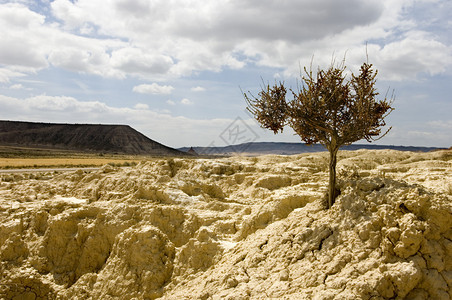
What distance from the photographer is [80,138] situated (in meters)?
102

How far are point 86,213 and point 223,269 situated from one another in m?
5.05

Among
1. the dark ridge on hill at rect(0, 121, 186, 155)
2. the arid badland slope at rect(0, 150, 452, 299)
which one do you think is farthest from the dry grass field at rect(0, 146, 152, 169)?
the dark ridge on hill at rect(0, 121, 186, 155)

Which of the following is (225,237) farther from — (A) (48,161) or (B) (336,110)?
(A) (48,161)

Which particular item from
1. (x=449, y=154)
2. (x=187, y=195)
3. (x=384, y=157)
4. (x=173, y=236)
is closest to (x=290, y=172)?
(x=187, y=195)

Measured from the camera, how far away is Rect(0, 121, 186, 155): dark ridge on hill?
95750 millimetres

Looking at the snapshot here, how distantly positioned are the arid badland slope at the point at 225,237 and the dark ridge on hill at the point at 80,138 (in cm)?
9143

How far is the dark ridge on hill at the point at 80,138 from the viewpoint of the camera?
95.8 metres

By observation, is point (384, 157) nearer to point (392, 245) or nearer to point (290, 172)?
point (290, 172)

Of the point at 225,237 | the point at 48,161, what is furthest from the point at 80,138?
the point at 225,237

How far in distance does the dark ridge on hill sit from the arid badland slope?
91.4 meters

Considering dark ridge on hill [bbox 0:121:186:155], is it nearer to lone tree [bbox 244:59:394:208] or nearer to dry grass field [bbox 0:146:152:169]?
dry grass field [bbox 0:146:152:169]

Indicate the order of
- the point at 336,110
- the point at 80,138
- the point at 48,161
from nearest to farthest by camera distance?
the point at 336,110 < the point at 48,161 < the point at 80,138

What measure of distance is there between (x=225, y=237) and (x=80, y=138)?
106 meters

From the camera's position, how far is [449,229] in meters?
4.72
